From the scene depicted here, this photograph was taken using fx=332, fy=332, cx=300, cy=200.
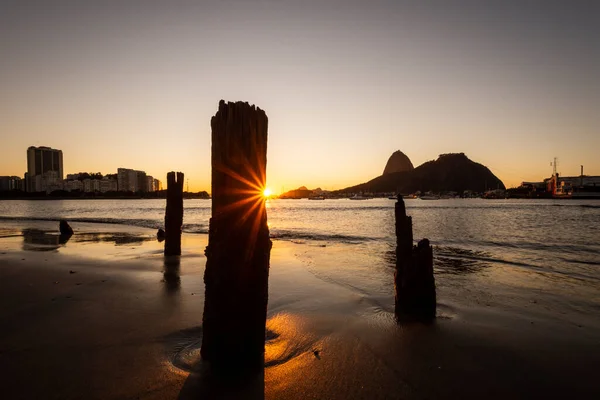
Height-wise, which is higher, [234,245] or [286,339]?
[234,245]

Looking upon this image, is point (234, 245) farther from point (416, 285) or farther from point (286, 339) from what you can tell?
point (416, 285)

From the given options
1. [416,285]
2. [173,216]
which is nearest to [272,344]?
[416,285]

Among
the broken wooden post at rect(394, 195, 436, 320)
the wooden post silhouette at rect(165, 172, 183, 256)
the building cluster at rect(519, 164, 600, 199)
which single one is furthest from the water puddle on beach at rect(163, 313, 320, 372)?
the building cluster at rect(519, 164, 600, 199)

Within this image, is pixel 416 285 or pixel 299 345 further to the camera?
pixel 416 285

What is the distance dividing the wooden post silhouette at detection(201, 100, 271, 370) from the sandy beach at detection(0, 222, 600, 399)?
16.7 inches

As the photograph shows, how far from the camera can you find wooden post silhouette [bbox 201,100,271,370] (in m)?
4.54

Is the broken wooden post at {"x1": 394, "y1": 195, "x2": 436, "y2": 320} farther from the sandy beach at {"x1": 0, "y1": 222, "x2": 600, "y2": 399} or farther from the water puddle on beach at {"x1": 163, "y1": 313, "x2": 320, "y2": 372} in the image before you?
the water puddle on beach at {"x1": 163, "y1": 313, "x2": 320, "y2": 372}

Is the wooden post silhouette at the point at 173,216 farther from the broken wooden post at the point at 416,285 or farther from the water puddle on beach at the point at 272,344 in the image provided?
the broken wooden post at the point at 416,285

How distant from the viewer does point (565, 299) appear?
918 centimetres

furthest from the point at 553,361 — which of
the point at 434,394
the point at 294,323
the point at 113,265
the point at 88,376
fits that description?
the point at 113,265

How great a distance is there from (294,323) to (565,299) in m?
7.82

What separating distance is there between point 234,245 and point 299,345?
2.32m

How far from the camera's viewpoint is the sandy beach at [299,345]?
4258mm

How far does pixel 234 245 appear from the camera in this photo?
4598 millimetres
